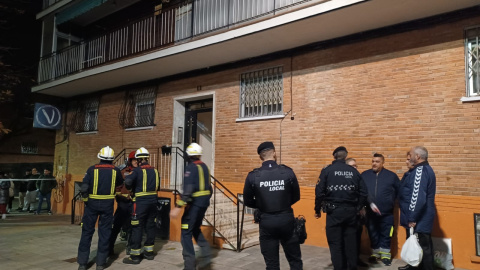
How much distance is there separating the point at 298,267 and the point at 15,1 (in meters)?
17.8

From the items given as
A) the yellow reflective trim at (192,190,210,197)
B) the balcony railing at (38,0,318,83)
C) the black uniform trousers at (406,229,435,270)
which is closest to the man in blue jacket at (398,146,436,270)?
the black uniform trousers at (406,229,435,270)

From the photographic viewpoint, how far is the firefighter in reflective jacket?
499 centimetres

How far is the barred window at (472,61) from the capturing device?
5723mm

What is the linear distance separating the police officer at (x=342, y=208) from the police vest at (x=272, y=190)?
0.99 metres

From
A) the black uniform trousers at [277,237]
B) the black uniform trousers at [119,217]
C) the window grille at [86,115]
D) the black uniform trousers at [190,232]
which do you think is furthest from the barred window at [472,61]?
the window grille at [86,115]

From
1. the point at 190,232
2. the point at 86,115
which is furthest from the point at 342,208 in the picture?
the point at 86,115

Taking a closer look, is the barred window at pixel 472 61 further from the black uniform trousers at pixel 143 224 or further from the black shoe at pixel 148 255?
the black shoe at pixel 148 255

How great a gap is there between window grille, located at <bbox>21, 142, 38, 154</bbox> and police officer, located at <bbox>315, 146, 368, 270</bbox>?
701 inches

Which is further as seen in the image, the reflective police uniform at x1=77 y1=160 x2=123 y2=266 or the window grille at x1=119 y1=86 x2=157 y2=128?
the window grille at x1=119 y1=86 x2=157 y2=128

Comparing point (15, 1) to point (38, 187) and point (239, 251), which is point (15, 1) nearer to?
point (38, 187)

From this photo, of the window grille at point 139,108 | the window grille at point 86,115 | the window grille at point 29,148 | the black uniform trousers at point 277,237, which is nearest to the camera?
the black uniform trousers at point 277,237

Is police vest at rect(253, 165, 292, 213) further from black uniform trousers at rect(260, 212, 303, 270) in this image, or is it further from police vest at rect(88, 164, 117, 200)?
police vest at rect(88, 164, 117, 200)

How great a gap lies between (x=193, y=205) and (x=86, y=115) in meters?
10.1

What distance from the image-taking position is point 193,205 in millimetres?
5051
